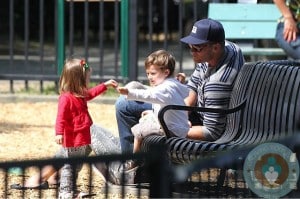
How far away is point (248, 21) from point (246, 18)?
4 centimetres

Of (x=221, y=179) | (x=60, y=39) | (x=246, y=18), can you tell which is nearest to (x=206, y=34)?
(x=221, y=179)

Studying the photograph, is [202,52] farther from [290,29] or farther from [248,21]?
[248,21]

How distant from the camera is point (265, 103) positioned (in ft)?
20.2

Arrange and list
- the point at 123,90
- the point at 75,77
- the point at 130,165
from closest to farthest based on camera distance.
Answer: the point at 130,165 → the point at 123,90 → the point at 75,77

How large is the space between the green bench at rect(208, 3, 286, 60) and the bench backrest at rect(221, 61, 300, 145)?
164 inches

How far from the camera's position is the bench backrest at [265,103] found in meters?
5.97

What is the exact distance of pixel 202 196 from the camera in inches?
143

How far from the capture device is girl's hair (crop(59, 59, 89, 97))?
21.1ft

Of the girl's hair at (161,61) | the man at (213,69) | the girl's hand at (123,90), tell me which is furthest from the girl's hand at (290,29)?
the girl's hand at (123,90)

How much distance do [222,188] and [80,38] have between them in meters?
20.4

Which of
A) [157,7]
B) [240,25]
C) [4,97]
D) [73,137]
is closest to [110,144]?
[73,137]

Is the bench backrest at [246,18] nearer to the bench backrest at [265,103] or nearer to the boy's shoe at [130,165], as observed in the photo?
the bench backrest at [265,103]

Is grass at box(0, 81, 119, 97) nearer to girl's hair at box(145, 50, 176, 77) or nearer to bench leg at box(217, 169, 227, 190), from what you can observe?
girl's hair at box(145, 50, 176, 77)

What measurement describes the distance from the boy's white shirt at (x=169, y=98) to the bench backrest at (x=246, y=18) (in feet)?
13.9
